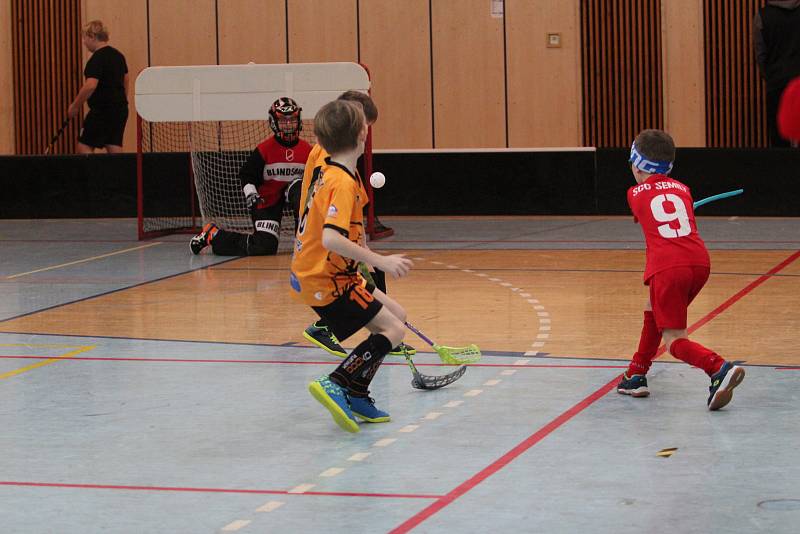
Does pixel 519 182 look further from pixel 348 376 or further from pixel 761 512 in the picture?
pixel 761 512

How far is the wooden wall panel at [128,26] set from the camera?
53.2 ft

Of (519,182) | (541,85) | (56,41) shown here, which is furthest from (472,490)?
(56,41)

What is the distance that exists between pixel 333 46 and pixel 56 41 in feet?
11.0

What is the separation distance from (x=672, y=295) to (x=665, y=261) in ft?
0.47

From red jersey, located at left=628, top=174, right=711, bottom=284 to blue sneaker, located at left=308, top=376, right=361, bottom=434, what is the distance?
1.41 metres

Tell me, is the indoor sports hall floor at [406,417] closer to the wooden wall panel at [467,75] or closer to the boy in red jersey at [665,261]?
the boy in red jersey at [665,261]

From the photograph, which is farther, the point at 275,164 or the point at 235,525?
the point at 275,164

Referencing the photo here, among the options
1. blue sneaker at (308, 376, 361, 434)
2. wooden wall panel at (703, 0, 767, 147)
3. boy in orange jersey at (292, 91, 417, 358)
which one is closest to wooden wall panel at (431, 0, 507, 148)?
wooden wall panel at (703, 0, 767, 147)

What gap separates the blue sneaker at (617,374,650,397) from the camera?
18.7ft

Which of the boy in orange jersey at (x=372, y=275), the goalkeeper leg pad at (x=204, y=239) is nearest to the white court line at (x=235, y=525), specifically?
the boy in orange jersey at (x=372, y=275)

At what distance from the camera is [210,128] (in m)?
15.2

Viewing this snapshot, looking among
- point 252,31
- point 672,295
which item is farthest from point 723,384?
point 252,31

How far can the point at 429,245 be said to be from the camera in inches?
478

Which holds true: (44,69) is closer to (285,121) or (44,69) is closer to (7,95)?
(7,95)
